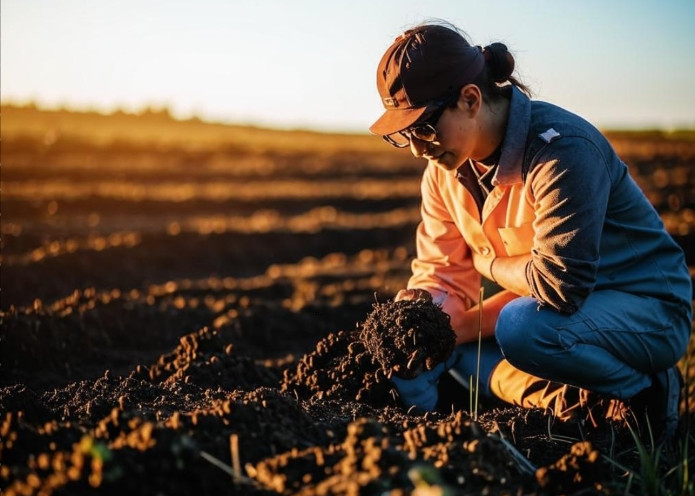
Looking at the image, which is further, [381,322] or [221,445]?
[381,322]

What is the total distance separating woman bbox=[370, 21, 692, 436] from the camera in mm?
2705

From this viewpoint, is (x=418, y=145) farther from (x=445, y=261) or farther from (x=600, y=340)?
(x=600, y=340)

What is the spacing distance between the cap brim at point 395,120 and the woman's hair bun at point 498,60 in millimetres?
364

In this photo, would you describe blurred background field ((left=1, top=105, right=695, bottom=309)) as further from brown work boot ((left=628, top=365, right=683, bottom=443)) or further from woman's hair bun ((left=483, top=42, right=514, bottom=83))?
brown work boot ((left=628, top=365, right=683, bottom=443))

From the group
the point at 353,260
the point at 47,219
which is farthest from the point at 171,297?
the point at 47,219

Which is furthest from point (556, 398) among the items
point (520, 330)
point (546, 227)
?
point (546, 227)

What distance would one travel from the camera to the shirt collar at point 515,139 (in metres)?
2.85

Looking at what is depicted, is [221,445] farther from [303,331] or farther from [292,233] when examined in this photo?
[292,233]

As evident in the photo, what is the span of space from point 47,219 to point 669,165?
16.1 metres

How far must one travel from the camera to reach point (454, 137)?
2799 mm

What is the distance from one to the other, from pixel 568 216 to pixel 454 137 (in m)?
0.49

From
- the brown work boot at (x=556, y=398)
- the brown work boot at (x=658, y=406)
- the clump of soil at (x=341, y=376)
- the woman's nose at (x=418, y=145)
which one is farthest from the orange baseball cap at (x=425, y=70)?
the brown work boot at (x=658, y=406)

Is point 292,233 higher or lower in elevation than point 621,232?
lower

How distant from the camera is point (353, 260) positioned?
31.5 ft
